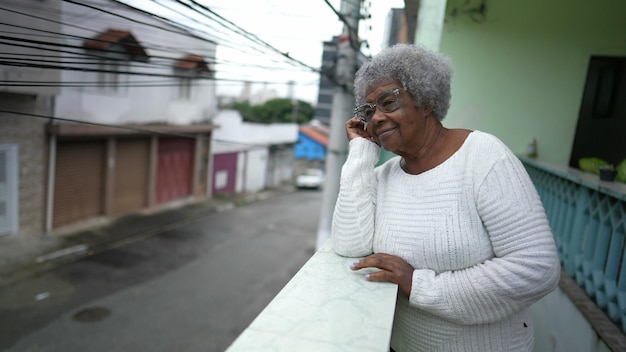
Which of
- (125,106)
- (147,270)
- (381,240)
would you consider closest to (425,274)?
(381,240)

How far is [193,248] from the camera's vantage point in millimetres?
11711

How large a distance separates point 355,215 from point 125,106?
12.8 meters

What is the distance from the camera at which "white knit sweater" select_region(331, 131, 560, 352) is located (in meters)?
1.34

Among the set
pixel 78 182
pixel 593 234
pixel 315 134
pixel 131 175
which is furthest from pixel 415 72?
pixel 315 134

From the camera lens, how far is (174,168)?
55.2 feet

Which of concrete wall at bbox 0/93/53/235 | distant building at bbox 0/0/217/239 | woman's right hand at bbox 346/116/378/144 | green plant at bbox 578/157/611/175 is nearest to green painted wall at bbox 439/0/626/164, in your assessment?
green plant at bbox 578/157/611/175

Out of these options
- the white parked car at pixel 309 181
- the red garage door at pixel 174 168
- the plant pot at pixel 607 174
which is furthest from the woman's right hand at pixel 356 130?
the white parked car at pixel 309 181

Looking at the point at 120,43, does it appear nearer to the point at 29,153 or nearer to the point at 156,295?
the point at 156,295

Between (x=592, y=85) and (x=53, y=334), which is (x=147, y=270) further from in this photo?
(x=592, y=85)

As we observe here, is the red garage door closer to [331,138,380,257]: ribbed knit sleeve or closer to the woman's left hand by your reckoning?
[331,138,380,257]: ribbed knit sleeve

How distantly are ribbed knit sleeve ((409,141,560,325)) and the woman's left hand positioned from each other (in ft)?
0.08

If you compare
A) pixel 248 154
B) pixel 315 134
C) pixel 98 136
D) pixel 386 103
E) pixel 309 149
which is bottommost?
pixel 309 149

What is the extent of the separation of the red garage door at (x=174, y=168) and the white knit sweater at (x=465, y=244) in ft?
49.6

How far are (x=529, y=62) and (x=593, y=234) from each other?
9.93 ft
